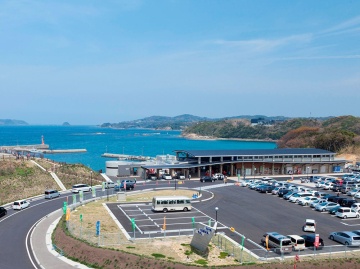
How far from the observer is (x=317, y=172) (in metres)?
66.5

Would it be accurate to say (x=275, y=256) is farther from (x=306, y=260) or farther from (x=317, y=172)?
(x=317, y=172)

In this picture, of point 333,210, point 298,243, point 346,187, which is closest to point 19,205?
point 298,243

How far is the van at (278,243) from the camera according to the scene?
25062 millimetres

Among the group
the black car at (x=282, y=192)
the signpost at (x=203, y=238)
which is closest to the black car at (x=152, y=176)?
the black car at (x=282, y=192)

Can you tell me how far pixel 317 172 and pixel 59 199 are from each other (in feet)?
148

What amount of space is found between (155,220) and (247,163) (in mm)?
32924

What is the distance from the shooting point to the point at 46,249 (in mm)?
25672

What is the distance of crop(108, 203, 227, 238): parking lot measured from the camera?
29.6m

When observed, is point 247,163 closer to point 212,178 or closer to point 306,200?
point 212,178

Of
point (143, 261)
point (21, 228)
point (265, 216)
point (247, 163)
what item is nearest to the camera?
point (143, 261)

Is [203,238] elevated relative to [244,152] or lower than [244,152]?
lower

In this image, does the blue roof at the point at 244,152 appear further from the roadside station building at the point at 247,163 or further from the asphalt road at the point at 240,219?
the asphalt road at the point at 240,219

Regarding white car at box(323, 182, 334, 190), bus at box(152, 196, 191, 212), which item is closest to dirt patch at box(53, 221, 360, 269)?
bus at box(152, 196, 191, 212)

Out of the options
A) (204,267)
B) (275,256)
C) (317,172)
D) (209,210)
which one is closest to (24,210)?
(209,210)
